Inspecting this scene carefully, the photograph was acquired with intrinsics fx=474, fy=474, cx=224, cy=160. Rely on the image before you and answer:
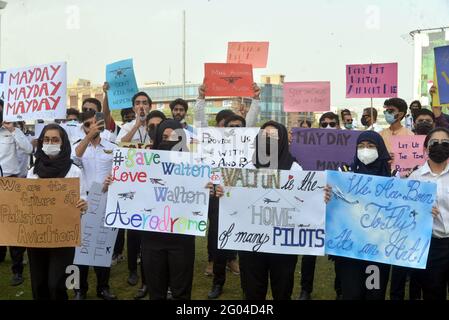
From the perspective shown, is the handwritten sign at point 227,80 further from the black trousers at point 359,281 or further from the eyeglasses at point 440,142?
the black trousers at point 359,281

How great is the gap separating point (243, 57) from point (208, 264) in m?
4.76

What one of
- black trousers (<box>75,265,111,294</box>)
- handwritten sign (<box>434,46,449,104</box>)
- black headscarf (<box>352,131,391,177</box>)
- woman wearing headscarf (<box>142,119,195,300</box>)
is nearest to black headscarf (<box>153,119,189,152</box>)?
woman wearing headscarf (<box>142,119,195,300</box>)

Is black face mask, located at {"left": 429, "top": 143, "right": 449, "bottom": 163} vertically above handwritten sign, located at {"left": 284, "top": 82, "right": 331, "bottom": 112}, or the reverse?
handwritten sign, located at {"left": 284, "top": 82, "right": 331, "bottom": 112}

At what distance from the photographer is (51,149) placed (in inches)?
173

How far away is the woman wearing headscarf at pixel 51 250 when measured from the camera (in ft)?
13.9

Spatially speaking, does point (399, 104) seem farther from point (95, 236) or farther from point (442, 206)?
point (95, 236)

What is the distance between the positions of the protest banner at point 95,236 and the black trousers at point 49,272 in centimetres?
81

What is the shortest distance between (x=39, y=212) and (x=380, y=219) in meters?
3.08

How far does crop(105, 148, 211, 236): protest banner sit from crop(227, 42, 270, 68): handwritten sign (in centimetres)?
561

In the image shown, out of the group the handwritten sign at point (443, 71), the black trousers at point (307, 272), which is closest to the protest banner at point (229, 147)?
the black trousers at point (307, 272)

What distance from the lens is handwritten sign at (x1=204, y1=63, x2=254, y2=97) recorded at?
717 cm

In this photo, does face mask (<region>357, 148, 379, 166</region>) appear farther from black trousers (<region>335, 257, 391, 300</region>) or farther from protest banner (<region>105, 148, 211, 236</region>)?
protest banner (<region>105, 148, 211, 236</region>)

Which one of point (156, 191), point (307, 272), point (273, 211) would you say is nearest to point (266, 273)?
point (273, 211)
